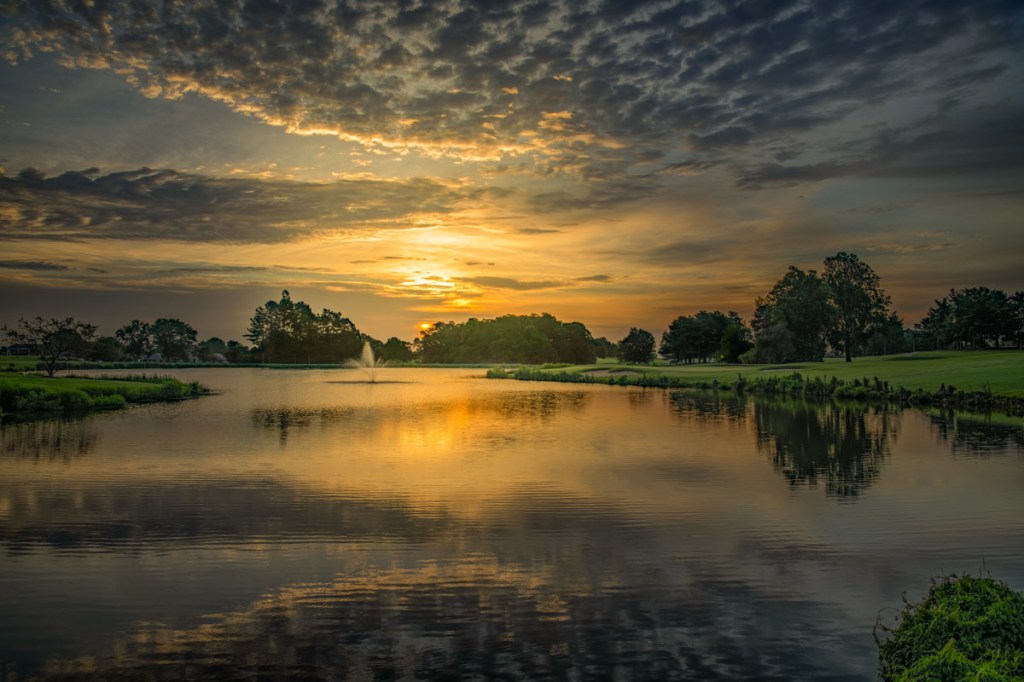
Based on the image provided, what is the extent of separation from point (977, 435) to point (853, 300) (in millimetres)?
76732

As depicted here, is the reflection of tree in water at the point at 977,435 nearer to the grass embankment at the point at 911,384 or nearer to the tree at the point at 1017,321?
the grass embankment at the point at 911,384

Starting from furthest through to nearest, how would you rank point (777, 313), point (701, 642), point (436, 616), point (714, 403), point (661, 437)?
point (777, 313)
point (714, 403)
point (661, 437)
point (436, 616)
point (701, 642)

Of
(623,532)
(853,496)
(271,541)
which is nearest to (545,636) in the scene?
(623,532)

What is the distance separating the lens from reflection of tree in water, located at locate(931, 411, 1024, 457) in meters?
27.2

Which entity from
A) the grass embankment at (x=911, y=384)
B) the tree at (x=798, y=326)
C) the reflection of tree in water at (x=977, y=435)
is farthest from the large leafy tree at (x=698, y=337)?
the reflection of tree in water at (x=977, y=435)

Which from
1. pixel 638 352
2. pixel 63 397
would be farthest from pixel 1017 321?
pixel 63 397

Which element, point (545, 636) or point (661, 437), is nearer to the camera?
point (545, 636)

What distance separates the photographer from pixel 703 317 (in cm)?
16738

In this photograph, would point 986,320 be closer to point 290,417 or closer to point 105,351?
point 290,417

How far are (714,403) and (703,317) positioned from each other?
116381 millimetres

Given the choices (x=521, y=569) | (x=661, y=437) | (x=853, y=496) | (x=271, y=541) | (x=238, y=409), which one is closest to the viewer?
(x=521, y=569)

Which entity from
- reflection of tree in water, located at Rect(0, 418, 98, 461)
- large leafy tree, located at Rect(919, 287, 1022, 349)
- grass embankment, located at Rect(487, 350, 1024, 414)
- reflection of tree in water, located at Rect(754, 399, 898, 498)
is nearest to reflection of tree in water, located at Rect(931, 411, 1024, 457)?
reflection of tree in water, located at Rect(754, 399, 898, 498)

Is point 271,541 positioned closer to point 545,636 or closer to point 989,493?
point 545,636

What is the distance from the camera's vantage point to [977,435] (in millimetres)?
31703
